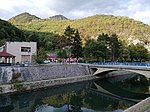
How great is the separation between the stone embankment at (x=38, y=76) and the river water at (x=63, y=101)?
50.3 inches

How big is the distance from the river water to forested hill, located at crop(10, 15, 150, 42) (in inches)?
3617

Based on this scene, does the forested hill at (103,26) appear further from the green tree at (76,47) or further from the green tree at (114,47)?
the green tree at (76,47)

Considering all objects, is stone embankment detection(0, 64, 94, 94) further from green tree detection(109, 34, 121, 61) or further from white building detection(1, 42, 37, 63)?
green tree detection(109, 34, 121, 61)

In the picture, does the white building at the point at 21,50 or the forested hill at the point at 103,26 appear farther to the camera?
the forested hill at the point at 103,26

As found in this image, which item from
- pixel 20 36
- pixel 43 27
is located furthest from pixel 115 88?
pixel 43 27

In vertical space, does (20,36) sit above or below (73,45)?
above

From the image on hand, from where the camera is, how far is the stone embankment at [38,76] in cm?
3238

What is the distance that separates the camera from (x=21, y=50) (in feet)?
173

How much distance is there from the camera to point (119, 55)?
248 ft

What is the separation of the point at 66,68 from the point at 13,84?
1605 cm

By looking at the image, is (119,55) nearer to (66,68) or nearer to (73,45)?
(73,45)

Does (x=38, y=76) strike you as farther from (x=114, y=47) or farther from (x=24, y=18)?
(x=24, y=18)

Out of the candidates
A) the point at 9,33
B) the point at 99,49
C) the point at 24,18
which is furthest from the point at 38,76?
the point at 24,18

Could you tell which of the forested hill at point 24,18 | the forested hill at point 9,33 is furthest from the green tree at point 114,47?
the forested hill at point 24,18
